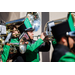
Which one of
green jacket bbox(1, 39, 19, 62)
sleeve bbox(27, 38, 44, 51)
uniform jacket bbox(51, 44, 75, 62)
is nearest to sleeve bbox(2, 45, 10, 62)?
green jacket bbox(1, 39, 19, 62)

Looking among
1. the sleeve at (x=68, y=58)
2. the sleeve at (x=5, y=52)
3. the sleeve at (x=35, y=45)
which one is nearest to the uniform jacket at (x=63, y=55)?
the sleeve at (x=68, y=58)

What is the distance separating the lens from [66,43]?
1.00 m

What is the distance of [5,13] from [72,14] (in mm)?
1314

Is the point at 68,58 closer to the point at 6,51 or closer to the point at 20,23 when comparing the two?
the point at 20,23

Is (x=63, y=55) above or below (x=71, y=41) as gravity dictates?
below

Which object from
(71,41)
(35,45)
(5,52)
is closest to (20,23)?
(35,45)

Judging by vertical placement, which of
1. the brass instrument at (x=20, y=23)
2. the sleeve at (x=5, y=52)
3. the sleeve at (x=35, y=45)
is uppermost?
the brass instrument at (x=20, y=23)

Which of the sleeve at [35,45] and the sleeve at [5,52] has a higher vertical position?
the sleeve at [35,45]

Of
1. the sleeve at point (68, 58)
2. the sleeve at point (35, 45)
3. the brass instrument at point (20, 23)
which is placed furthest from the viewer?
the brass instrument at point (20, 23)

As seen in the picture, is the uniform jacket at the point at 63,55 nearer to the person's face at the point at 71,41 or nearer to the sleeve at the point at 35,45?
the person's face at the point at 71,41

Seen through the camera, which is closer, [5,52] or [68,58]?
[68,58]

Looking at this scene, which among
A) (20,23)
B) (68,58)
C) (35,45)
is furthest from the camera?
(20,23)

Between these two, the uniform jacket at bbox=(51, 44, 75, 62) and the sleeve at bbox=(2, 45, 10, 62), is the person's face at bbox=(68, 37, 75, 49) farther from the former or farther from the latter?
the sleeve at bbox=(2, 45, 10, 62)

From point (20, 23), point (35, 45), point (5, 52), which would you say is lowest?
point (5, 52)
